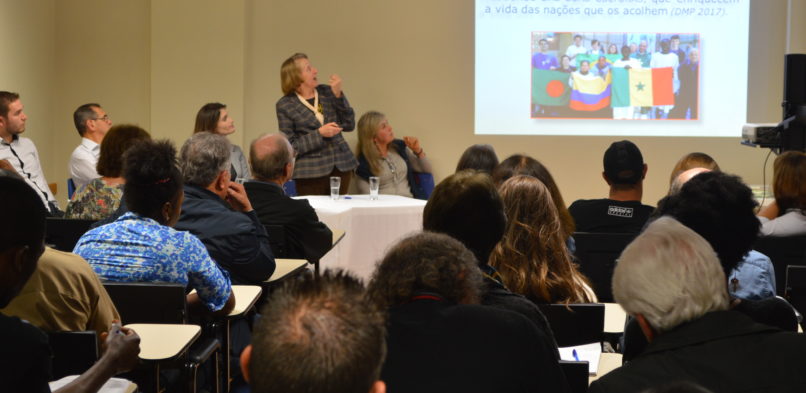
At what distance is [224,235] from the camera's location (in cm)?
332

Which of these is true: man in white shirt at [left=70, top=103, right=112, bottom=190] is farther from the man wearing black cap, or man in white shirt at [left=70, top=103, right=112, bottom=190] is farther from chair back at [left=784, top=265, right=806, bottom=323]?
chair back at [left=784, top=265, right=806, bottom=323]

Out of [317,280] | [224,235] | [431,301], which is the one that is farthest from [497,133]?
[317,280]

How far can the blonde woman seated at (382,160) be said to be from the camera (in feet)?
24.0

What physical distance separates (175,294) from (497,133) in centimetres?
552

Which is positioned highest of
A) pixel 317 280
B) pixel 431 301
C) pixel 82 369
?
pixel 317 280

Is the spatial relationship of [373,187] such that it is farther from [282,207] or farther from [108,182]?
[108,182]

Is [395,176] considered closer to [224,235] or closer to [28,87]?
[28,87]

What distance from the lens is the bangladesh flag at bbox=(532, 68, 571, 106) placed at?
775cm

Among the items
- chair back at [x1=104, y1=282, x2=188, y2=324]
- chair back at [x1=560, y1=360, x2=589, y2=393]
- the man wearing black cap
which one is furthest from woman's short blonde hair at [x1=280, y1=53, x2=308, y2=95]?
chair back at [x1=560, y1=360, x2=589, y2=393]

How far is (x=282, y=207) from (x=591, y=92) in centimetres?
419

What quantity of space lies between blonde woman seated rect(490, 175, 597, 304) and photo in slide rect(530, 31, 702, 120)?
199 inches

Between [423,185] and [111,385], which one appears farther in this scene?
[423,185]

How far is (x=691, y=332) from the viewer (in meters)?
1.69

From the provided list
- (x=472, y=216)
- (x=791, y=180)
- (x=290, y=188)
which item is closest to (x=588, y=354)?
(x=472, y=216)
